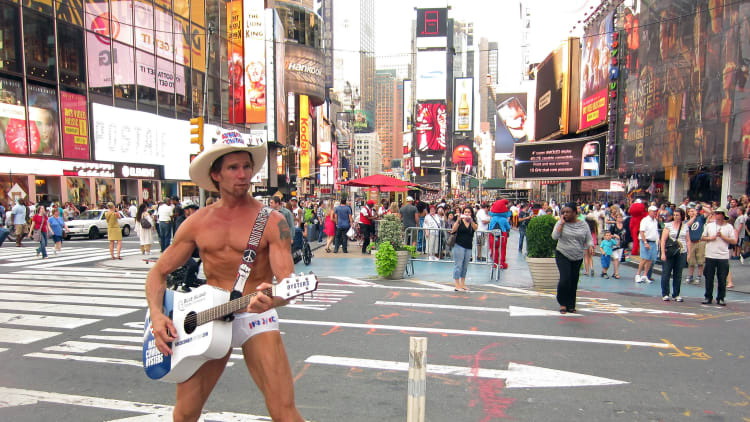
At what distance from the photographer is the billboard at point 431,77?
117m

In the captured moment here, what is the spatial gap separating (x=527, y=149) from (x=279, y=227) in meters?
42.5

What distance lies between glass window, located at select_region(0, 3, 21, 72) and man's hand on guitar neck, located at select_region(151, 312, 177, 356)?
29.7 meters

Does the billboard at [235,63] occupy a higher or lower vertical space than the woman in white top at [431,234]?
higher

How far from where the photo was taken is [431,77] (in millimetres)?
118125

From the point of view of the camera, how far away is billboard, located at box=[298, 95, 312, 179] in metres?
73.4

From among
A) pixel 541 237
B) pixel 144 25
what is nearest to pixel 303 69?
pixel 144 25

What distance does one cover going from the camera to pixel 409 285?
1041 cm

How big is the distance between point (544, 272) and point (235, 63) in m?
Result: 44.2

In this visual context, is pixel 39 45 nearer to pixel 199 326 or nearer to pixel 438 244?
pixel 438 244

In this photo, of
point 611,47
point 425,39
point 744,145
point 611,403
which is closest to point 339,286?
point 611,403

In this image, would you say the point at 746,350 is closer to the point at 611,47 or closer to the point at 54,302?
the point at 54,302

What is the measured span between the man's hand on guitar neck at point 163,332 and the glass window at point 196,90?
40652mm

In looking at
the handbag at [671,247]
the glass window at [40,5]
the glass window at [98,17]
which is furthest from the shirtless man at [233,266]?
the glass window at [98,17]

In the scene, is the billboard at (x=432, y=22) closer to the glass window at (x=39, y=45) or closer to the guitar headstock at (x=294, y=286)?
the glass window at (x=39, y=45)
